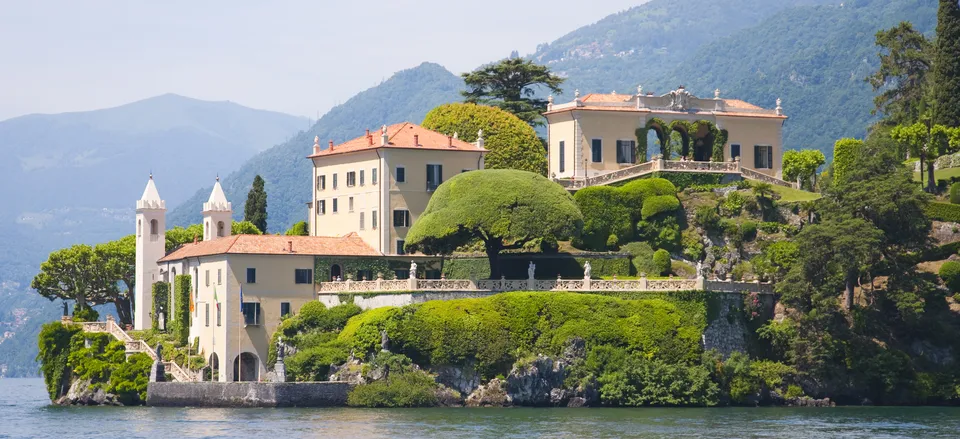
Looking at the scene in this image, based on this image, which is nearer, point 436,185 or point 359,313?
point 359,313

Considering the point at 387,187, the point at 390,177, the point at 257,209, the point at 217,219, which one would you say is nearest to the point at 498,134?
the point at 390,177

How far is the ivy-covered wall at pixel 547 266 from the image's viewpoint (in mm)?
85125

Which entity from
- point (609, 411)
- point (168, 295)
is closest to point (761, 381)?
point (609, 411)

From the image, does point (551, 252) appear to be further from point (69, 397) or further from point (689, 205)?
point (69, 397)

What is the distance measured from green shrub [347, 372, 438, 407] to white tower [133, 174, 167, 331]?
22.7 m

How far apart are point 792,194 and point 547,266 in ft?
51.0

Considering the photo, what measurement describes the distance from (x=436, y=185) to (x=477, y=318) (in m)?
13.7

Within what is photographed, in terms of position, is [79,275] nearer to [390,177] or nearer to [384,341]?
[390,177]

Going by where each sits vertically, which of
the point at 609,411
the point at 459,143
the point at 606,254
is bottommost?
the point at 609,411

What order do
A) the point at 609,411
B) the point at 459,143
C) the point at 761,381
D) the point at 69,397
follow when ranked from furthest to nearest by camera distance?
the point at 459,143, the point at 69,397, the point at 761,381, the point at 609,411

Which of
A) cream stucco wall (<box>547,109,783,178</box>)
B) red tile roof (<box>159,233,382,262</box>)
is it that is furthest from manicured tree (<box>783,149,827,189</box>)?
red tile roof (<box>159,233,382,262</box>)

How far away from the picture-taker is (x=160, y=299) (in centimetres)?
9244

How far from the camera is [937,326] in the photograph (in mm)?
82250

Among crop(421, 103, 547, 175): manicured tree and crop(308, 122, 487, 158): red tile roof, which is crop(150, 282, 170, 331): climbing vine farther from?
crop(421, 103, 547, 175): manicured tree
